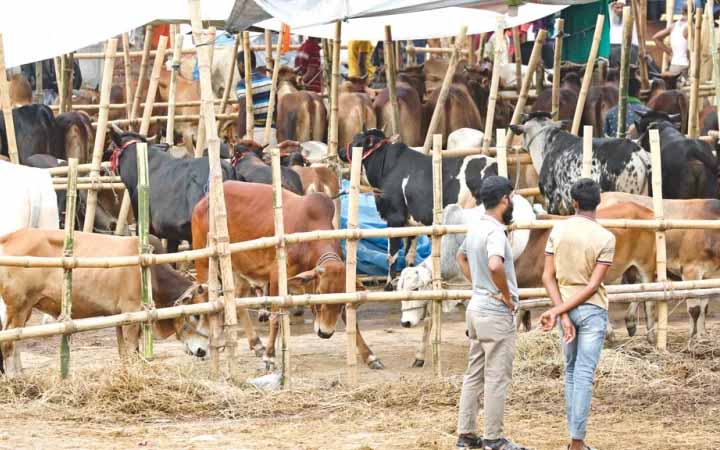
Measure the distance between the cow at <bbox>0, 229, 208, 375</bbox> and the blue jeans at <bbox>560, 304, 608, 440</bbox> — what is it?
10.5ft

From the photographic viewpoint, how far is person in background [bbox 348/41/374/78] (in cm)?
1886

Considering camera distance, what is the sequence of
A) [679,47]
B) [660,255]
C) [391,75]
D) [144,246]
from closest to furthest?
[144,246], [660,255], [391,75], [679,47]

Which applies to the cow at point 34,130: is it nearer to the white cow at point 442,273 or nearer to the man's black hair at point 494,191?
the white cow at point 442,273

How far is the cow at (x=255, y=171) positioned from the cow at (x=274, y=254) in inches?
52.0

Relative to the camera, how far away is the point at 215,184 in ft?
27.3

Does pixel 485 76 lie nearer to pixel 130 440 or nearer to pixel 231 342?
Answer: pixel 231 342

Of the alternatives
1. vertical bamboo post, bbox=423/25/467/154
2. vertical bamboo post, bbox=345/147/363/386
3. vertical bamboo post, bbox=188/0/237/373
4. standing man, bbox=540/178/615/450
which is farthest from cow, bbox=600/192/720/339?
standing man, bbox=540/178/615/450

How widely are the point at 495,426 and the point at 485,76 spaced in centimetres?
1071

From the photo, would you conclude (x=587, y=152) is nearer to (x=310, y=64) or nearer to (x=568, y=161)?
(x=568, y=161)

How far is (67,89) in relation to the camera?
15.0m

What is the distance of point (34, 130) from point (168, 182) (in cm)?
309

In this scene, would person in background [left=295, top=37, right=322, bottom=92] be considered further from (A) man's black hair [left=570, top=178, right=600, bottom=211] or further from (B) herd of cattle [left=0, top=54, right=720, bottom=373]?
(A) man's black hair [left=570, top=178, right=600, bottom=211]

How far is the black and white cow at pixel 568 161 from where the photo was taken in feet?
38.4

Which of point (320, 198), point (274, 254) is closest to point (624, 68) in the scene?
point (320, 198)
